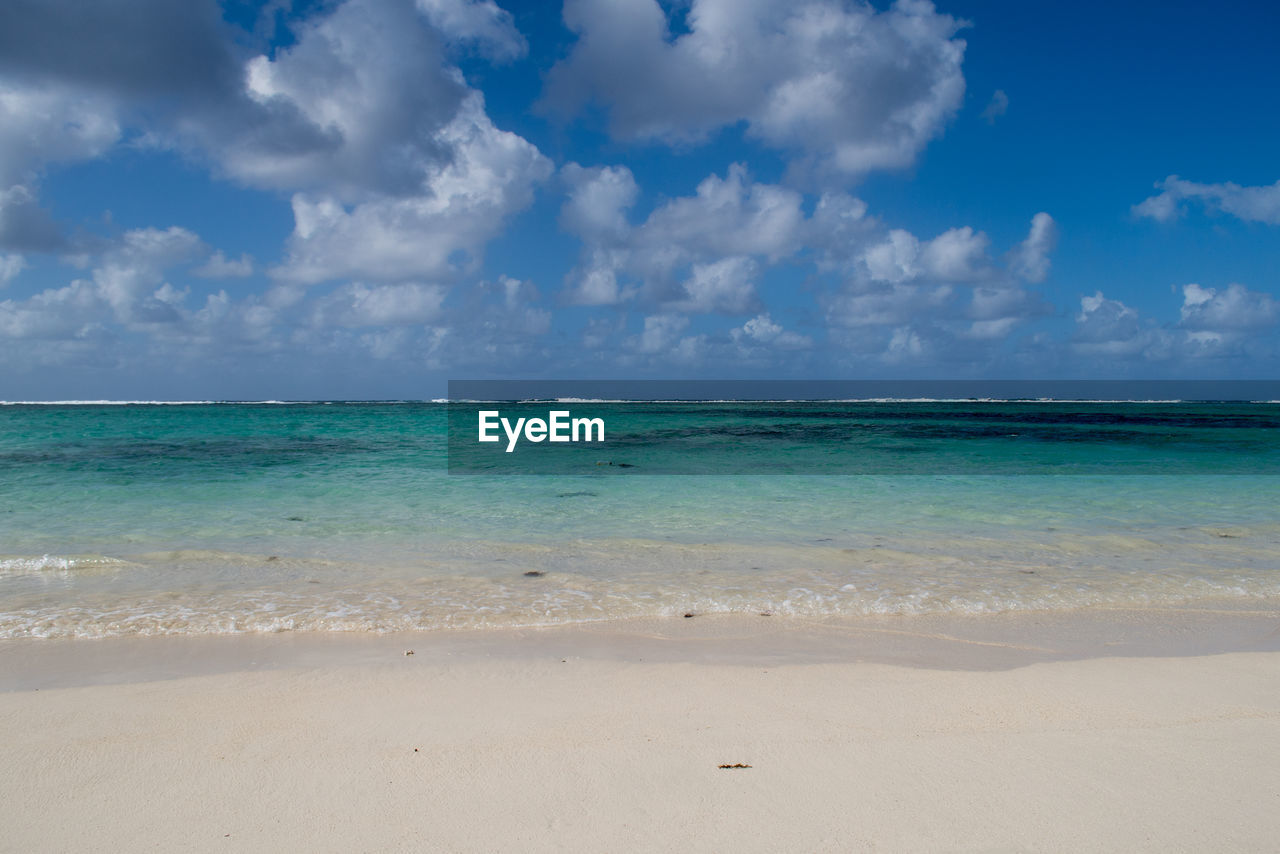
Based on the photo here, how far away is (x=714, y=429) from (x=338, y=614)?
27.3m

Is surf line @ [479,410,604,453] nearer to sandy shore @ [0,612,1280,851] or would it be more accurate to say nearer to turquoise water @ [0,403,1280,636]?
turquoise water @ [0,403,1280,636]

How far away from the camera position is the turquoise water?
6043 mm

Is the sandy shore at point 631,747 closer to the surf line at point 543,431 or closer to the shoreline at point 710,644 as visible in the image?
the shoreline at point 710,644

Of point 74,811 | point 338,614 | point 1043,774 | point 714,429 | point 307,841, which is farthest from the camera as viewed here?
point 714,429

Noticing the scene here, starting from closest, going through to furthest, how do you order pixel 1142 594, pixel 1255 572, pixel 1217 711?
1. pixel 1217 711
2. pixel 1142 594
3. pixel 1255 572

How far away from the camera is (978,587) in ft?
21.7

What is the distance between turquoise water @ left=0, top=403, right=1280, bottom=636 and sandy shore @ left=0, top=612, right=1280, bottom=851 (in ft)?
3.37

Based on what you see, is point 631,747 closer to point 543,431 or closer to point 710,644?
point 710,644

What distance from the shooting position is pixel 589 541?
8.72 metres

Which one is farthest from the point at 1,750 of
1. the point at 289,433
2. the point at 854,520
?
the point at 289,433

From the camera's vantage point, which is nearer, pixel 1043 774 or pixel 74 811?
pixel 74 811

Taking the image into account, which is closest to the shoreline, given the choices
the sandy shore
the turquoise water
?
the sandy shore

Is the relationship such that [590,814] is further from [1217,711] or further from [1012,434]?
[1012,434]

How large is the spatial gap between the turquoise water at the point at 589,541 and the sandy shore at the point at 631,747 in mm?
1027
